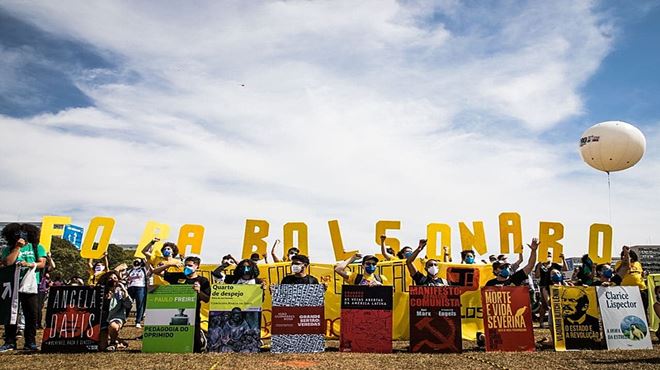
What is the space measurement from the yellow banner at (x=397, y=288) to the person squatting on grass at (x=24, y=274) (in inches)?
168

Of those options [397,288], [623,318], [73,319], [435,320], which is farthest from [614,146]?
[73,319]

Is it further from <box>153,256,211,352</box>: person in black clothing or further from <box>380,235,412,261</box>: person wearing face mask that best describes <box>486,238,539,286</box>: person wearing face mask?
<box>153,256,211,352</box>: person in black clothing

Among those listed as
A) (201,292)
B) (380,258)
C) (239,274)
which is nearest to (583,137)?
(380,258)

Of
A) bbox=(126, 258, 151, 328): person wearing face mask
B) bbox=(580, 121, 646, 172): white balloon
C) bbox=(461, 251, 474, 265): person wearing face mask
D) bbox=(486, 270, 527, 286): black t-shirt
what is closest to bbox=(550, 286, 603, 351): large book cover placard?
bbox=(486, 270, 527, 286): black t-shirt

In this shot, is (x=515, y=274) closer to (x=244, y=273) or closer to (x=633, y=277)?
(x=633, y=277)

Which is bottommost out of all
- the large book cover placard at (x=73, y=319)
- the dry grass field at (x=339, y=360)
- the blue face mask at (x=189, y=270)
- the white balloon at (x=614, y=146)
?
the dry grass field at (x=339, y=360)

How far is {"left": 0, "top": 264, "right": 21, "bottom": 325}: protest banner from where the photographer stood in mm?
10000

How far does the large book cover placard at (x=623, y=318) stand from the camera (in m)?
10.9

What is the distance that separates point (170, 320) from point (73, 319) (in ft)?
6.10

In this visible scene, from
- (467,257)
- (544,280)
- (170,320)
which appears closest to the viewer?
(170,320)

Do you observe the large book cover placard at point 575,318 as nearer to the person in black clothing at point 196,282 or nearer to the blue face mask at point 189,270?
the person in black clothing at point 196,282

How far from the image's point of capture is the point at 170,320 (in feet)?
33.5

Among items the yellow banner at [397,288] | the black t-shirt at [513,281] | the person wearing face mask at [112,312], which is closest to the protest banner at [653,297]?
the yellow banner at [397,288]

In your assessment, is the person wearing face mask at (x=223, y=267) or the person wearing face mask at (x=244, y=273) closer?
the person wearing face mask at (x=244, y=273)
